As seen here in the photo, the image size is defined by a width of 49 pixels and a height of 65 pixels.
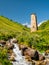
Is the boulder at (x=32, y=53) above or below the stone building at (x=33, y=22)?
below

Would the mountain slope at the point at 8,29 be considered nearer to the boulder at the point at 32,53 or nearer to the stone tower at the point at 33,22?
the stone tower at the point at 33,22

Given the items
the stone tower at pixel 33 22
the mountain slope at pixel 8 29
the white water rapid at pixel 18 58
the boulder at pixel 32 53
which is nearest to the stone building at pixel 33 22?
the stone tower at pixel 33 22

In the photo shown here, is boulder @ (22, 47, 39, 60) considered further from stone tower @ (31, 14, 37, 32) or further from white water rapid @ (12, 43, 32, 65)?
stone tower @ (31, 14, 37, 32)

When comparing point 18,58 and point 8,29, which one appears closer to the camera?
point 18,58

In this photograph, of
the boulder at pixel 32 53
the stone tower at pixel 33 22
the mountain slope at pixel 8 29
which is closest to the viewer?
the boulder at pixel 32 53

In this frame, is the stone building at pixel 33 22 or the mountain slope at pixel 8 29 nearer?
the mountain slope at pixel 8 29

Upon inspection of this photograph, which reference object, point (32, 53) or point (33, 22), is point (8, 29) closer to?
point (33, 22)

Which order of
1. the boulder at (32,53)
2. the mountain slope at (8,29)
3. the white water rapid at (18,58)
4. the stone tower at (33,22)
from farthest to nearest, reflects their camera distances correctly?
1. the stone tower at (33,22)
2. the mountain slope at (8,29)
3. the boulder at (32,53)
4. the white water rapid at (18,58)

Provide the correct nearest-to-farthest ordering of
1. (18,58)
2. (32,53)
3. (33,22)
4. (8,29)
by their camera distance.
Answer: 1. (32,53)
2. (18,58)
3. (8,29)
4. (33,22)

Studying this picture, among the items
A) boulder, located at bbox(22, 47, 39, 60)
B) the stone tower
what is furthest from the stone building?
boulder, located at bbox(22, 47, 39, 60)

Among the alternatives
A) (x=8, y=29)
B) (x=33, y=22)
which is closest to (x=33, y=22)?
(x=33, y=22)

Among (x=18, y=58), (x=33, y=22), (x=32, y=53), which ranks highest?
(x=33, y=22)

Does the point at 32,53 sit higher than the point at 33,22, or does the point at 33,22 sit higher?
the point at 33,22

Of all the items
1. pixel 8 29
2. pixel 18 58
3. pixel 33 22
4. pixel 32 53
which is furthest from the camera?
pixel 33 22
